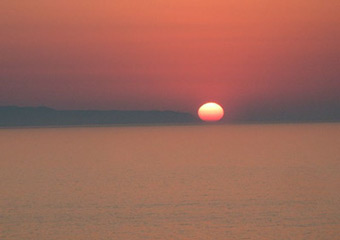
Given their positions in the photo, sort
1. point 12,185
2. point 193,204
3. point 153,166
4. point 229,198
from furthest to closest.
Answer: point 153,166
point 12,185
point 229,198
point 193,204

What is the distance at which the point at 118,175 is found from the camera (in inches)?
491

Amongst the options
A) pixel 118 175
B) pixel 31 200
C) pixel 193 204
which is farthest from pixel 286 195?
pixel 118 175

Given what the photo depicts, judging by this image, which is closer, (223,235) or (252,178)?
(223,235)

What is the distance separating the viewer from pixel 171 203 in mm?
8094

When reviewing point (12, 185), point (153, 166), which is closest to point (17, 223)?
point (12, 185)

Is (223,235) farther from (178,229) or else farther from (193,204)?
(193,204)

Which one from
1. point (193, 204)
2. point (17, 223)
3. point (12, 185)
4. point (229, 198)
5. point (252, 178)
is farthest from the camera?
point (252, 178)

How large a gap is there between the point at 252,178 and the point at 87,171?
4132 millimetres

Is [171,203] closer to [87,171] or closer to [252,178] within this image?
[252,178]

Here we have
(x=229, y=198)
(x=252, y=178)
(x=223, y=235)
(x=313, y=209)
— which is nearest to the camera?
(x=223, y=235)

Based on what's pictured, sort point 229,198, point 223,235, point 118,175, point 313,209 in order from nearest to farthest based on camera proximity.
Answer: point 223,235, point 313,209, point 229,198, point 118,175

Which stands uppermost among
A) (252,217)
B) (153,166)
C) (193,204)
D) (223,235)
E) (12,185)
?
(153,166)

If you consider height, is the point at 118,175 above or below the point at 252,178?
above

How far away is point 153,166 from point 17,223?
27.0 ft
